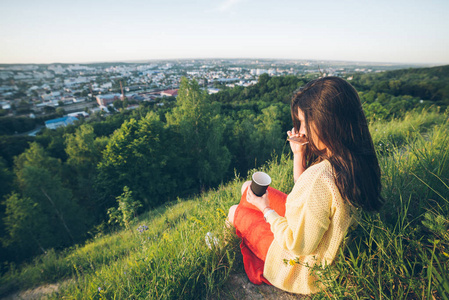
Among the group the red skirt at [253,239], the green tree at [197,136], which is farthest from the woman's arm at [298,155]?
the green tree at [197,136]

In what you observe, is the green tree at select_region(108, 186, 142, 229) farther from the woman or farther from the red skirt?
the woman

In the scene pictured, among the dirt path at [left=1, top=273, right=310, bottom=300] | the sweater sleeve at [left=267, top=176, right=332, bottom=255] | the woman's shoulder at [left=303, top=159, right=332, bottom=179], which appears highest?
the woman's shoulder at [left=303, top=159, right=332, bottom=179]

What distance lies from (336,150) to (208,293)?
5.01 feet

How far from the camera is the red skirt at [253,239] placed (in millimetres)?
1594

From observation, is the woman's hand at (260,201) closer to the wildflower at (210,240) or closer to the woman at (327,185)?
the woman at (327,185)

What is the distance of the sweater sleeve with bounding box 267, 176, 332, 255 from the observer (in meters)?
1.15

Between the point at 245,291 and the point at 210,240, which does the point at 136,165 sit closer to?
the point at 210,240

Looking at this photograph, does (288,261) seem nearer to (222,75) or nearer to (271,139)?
(271,139)

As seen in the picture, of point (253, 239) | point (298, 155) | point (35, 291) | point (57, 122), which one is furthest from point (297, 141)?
point (57, 122)

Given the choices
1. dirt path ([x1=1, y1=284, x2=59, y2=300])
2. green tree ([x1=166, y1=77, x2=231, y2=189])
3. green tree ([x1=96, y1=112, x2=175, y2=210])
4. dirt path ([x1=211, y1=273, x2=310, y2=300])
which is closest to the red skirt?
dirt path ([x1=211, y1=273, x2=310, y2=300])

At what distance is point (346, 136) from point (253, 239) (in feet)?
3.75

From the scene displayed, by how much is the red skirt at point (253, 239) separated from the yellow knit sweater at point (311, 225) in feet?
0.62

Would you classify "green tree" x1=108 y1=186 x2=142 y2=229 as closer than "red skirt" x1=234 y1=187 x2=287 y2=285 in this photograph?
No

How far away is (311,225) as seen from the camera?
1171 mm
